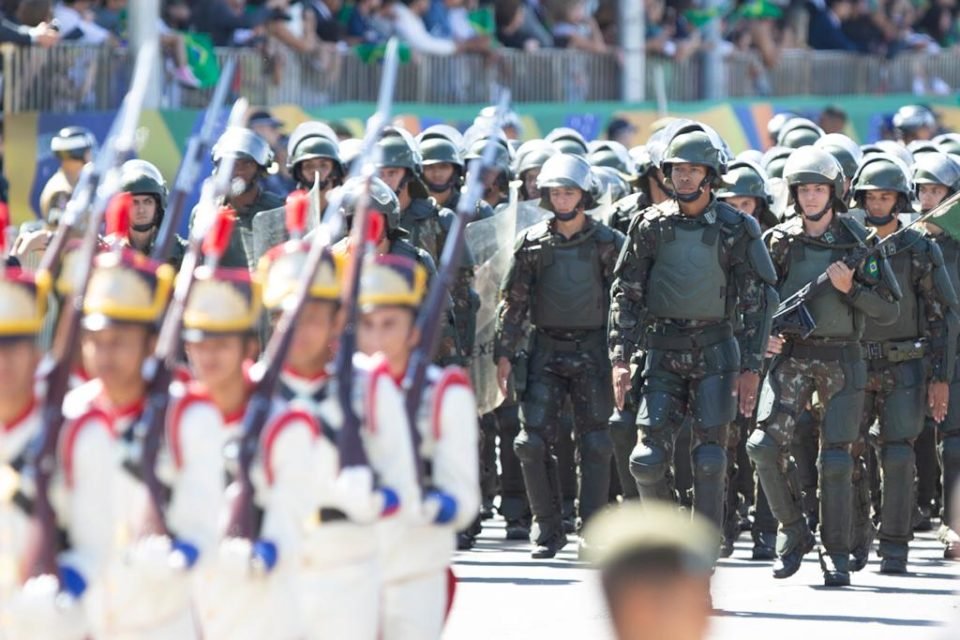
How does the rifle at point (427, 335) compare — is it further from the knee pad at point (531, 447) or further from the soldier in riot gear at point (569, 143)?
the soldier in riot gear at point (569, 143)

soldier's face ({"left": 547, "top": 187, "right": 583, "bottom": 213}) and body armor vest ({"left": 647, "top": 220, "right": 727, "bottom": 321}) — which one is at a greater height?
soldier's face ({"left": 547, "top": 187, "right": 583, "bottom": 213})

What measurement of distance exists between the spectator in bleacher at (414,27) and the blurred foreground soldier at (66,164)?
20.3ft

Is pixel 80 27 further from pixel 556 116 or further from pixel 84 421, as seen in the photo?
pixel 84 421

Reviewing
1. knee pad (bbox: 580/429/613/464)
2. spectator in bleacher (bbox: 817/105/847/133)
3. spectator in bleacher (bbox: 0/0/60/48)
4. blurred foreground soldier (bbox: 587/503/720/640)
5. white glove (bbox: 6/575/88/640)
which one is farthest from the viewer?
spectator in bleacher (bbox: 817/105/847/133)

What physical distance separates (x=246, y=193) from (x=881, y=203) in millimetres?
3211

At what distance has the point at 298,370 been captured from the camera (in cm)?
749

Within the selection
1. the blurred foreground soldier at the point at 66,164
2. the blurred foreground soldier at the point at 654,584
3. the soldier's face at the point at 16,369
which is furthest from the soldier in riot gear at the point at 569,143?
the blurred foreground soldier at the point at 654,584

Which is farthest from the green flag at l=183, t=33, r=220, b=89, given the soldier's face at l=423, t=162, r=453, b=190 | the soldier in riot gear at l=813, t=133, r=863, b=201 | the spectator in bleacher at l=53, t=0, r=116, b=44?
the soldier in riot gear at l=813, t=133, r=863, b=201

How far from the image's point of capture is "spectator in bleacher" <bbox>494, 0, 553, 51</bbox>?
23.5m

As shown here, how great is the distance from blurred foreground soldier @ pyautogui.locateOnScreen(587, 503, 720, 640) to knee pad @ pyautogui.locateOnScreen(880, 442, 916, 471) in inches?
305

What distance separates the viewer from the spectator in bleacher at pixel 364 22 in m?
21.2

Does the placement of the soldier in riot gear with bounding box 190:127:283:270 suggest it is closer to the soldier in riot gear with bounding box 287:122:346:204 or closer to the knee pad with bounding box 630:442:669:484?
the soldier in riot gear with bounding box 287:122:346:204

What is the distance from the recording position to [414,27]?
859 inches

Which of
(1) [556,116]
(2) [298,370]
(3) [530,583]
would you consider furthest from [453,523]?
(1) [556,116]
